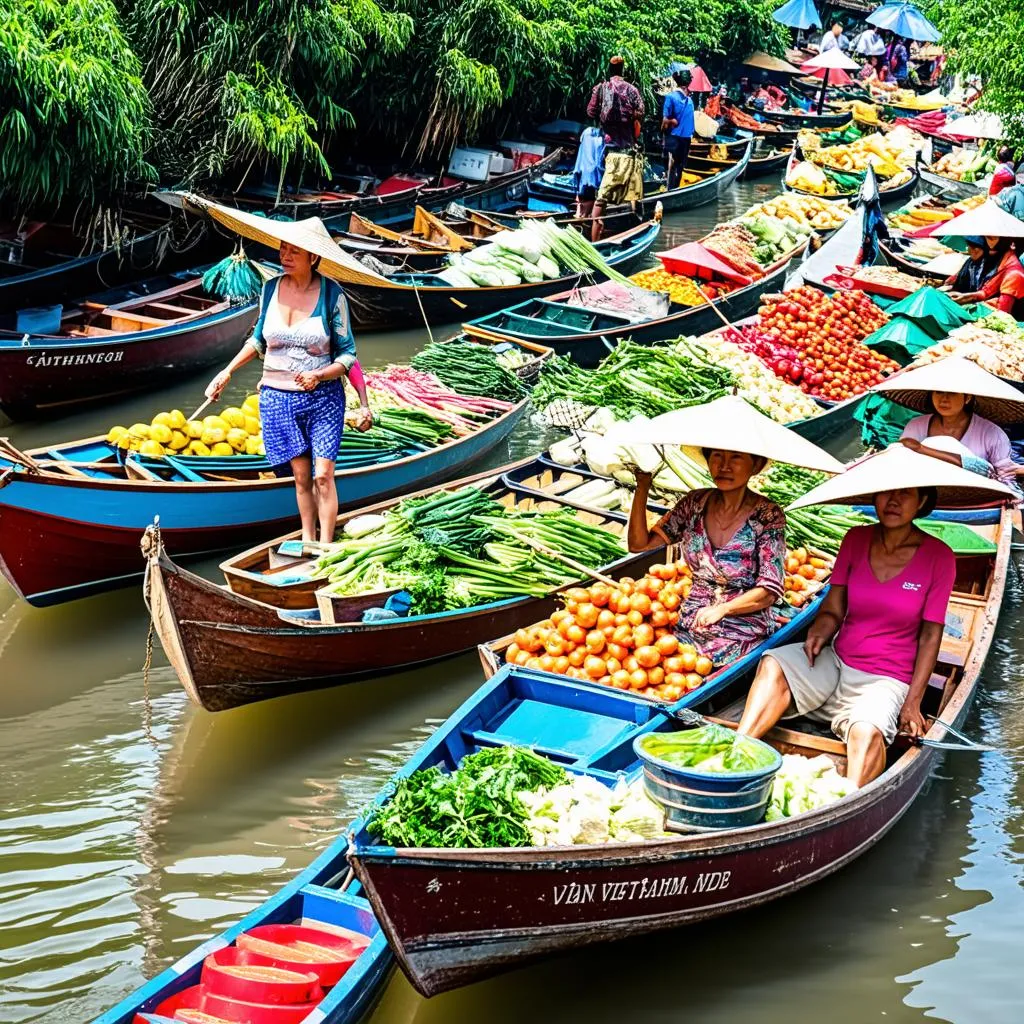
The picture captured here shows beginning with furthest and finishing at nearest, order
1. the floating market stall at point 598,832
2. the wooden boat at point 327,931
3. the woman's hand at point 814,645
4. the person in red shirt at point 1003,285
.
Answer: the person in red shirt at point 1003,285 < the woman's hand at point 814,645 < the floating market stall at point 598,832 < the wooden boat at point 327,931

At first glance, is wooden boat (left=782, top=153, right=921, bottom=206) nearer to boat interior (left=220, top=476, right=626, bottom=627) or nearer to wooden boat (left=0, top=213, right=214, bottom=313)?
wooden boat (left=0, top=213, right=214, bottom=313)

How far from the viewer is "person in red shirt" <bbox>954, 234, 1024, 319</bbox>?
35.8 ft

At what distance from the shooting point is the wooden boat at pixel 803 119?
26.5 metres

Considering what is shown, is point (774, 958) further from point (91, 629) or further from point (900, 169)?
point (900, 169)

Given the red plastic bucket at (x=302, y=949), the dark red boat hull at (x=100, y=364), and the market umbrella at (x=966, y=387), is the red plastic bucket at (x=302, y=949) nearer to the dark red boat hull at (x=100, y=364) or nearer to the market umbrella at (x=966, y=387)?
the market umbrella at (x=966, y=387)

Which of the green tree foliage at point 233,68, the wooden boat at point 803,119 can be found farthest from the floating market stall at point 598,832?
the wooden boat at point 803,119

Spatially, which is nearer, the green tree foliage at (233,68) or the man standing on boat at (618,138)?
the green tree foliage at (233,68)

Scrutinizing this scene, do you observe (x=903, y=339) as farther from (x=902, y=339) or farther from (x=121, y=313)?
(x=121, y=313)

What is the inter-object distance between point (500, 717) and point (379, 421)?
3758mm

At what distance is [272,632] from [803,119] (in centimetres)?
2323

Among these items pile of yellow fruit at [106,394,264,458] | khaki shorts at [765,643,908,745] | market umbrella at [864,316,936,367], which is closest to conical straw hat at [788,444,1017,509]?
khaki shorts at [765,643,908,745]

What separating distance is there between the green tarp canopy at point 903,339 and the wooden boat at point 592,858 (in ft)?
15.1

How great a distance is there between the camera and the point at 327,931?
441cm

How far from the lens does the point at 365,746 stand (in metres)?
6.62
